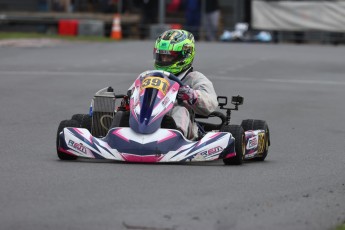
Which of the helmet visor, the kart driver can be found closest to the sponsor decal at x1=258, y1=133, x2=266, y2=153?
the kart driver

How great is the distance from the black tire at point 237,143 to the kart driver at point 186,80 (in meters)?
0.37

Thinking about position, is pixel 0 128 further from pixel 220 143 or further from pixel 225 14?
pixel 225 14

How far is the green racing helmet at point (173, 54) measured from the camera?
10.2m

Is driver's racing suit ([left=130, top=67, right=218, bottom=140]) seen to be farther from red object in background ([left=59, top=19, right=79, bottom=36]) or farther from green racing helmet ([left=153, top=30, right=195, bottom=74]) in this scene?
red object in background ([left=59, top=19, right=79, bottom=36])

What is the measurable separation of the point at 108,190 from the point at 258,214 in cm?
124

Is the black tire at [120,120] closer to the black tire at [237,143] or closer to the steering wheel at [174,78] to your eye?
the steering wheel at [174,78]

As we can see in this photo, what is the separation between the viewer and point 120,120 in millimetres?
9516

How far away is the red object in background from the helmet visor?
853 inches

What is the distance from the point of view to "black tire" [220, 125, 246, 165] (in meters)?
9.37

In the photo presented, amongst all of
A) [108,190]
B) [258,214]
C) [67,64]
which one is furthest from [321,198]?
[67,64]

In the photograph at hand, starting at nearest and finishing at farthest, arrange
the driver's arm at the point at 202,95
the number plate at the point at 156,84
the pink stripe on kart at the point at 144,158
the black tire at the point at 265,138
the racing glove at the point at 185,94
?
the pink stripe on kart at the point at 144,158 → the number plate at the point at 156,84 → the racing glove at the point at 185,94 → the driver's arm at the point at 202,95 → the black tire at the point at 265,138

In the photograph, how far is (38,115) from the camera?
1419cm

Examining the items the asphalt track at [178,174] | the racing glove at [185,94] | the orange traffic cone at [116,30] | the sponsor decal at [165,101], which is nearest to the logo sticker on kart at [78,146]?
the asphalt track at [178,174]

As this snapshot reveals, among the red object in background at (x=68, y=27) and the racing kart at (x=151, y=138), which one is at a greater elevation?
the racing kart at (x=151, y=138)
